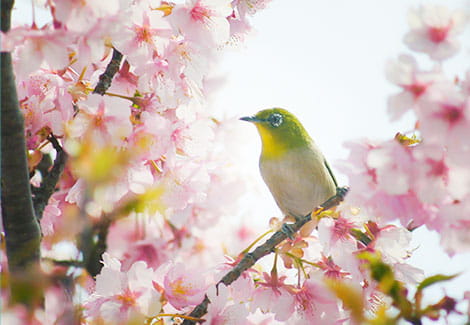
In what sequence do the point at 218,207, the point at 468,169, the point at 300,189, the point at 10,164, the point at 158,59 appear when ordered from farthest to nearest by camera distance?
1. the point at 300,189
2. the point at 218,207
3. the point at 158,59
4. the point at 10,164
5. the point at 468,169

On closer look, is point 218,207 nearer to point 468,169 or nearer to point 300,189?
point 300,189

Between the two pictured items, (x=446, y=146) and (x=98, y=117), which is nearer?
(x=446, y=146)

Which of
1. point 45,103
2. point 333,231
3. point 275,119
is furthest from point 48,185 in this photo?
point 275,119

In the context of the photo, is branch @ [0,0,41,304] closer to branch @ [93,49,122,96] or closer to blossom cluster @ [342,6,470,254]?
branch @ [93,49,122,96]

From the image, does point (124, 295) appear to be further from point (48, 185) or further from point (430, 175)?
point (430, 175)

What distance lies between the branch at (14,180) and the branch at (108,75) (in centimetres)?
57

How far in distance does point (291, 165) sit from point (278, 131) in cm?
42

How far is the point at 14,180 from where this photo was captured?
171 cm

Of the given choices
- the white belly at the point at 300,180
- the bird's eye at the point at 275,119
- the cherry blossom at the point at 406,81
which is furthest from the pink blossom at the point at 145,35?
the bird's eye at the point at 275,119

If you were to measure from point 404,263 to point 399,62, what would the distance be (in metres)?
1.09

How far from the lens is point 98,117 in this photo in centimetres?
208

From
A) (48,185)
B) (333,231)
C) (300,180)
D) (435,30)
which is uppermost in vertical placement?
(435,30)

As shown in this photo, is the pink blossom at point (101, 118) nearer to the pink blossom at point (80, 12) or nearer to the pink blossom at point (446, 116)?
the pink blossom at point (80, 12)

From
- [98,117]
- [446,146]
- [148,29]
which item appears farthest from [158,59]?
[446,146]
